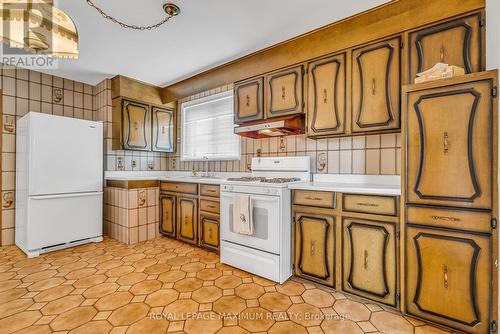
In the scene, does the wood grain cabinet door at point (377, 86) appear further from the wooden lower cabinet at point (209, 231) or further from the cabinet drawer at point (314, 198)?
the wooden lower cabinet at point (209, 231)

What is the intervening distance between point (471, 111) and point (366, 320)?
1.47 metres

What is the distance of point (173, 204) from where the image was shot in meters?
3.21

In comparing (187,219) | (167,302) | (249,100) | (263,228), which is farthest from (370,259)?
(187,219)

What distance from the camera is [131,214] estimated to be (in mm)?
3111

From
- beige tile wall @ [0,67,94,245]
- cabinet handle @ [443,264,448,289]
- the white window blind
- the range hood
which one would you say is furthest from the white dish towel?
beige tile wall @ [0,67,94,245]

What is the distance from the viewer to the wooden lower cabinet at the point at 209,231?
2734mm

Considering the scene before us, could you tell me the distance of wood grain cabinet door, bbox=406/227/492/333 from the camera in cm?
138

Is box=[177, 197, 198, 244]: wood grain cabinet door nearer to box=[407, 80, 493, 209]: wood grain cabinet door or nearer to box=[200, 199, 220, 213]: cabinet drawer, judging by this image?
box=[200, 199, 220, 213]: cabinet drawer

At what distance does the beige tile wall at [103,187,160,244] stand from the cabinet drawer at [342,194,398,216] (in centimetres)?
257

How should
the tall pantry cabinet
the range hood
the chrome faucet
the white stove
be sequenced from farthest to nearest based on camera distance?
the chrome faucet < the range hood < the white stove < the tall pantry cabinet

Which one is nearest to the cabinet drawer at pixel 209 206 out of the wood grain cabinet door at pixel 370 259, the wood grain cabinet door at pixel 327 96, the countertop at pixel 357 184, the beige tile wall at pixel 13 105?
the countertop at pixel 357 184

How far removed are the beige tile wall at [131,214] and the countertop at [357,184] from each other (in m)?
2.13

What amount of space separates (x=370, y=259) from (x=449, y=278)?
0.44 meters

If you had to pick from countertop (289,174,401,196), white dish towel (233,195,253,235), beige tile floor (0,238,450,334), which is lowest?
beige tile floor (0,238,450,334)
